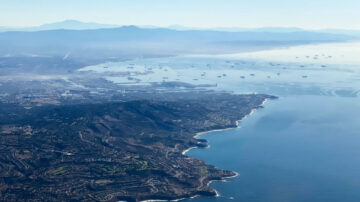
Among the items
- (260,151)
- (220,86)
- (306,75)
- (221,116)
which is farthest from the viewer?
(306,75)

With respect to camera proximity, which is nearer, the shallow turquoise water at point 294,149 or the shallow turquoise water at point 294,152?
the shallow turquoise water at point 294,152

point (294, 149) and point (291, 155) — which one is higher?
point (294, 149)

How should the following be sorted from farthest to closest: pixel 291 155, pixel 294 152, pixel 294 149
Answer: pixel 294 149, pixel 294 152, pixel 291 155

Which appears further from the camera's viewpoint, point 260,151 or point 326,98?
point 326,98

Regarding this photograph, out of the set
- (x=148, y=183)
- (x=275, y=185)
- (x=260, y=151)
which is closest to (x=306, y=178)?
(x=275, y=185)

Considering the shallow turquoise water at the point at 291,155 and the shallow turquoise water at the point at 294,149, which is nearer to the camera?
the shallow turquoise water at the point at 291,155

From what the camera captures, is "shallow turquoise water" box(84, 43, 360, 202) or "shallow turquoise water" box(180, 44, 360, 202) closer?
"shallow turquoise water" box(180, 44, 360, 202)

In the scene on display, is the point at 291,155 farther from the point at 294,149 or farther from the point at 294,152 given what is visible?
the point at 294,149

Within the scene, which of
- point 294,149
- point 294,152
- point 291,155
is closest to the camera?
point 291,155

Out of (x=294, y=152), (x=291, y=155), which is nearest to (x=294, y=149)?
(x=294, y=152)

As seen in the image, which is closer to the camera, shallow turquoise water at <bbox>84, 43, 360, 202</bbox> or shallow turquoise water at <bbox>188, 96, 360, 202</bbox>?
shallow turquoise water at <bbox>188, 96, 360, 202</bbox>

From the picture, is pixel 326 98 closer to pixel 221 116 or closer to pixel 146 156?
pixel 221 116
